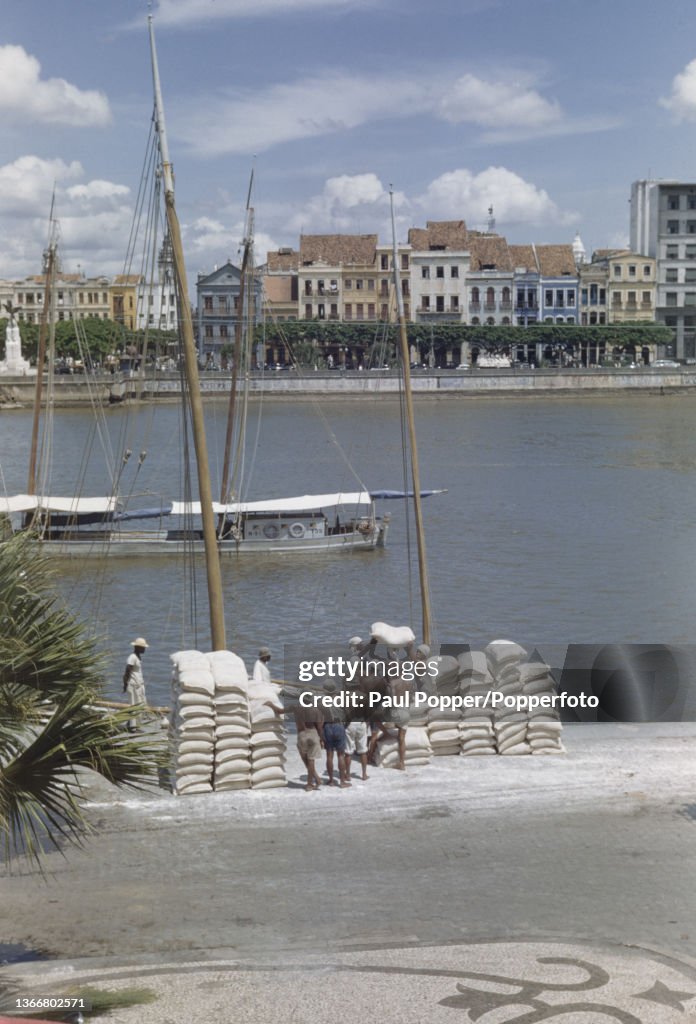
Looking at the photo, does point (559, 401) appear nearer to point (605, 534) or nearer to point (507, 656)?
point (605, 534)

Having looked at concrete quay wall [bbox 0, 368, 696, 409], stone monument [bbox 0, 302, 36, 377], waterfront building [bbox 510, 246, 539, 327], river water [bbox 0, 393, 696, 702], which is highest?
waterfront building [bbox 510, 246, 539, 327]

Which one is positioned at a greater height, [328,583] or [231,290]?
[231,290]

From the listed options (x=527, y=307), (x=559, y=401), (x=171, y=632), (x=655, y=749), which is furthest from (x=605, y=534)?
(x=527, y=307)

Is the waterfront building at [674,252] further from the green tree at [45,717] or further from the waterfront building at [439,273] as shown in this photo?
the green tree at [45,717]

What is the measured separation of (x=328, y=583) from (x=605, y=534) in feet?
36.6

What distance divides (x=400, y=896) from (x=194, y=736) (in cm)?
272

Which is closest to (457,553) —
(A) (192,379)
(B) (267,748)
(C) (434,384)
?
(A) (192,379)

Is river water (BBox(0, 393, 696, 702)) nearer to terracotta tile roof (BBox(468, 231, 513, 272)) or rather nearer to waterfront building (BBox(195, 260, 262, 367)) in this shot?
waterfront building (BBox(195, 260, 262, 367))

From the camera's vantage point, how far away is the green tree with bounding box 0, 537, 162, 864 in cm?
746

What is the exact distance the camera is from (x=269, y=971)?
9.09m

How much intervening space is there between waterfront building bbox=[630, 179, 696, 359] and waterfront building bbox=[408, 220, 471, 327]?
1731 cm

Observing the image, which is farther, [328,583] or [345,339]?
[345,339]

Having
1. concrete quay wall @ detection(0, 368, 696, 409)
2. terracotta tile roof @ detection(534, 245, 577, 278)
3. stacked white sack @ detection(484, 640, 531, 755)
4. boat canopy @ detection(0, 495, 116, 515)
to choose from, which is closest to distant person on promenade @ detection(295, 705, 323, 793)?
stacked white sack @ detection(484, 640, 531, 755)

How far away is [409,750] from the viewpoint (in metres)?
13.0
